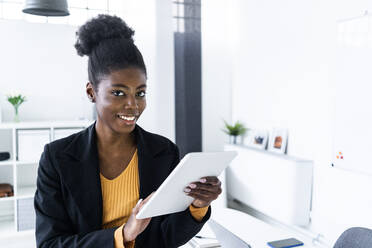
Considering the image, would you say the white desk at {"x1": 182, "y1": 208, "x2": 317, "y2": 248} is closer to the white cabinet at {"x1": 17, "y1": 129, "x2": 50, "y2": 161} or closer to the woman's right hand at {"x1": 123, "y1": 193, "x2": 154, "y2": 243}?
the woman's right hand at {"x1": 123, "y1": 193, "x2": 154, "y2": 243}

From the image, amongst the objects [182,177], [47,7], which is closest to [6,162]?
[47,7]

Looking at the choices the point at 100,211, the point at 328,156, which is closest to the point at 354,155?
the point at 328,156

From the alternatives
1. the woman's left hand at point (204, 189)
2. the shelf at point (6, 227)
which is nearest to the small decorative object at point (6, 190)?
the shelf at point (6, 227)

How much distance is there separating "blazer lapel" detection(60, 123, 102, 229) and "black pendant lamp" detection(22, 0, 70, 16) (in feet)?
5.02

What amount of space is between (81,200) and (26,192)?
2674 millimetres

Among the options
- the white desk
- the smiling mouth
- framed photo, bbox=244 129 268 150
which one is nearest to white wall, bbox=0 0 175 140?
framed photo, bbox=244 129 268 150

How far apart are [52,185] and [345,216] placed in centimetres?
218

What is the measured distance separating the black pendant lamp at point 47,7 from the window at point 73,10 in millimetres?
1299

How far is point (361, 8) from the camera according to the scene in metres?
2.41

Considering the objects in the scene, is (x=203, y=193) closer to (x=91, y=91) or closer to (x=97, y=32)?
(x=91, y=91)

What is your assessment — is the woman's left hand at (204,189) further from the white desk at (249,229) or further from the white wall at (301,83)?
the white wall at (301,83)

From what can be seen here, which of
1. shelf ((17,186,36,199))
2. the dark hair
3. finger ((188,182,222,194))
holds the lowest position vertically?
shelf ((17,186,36,199))

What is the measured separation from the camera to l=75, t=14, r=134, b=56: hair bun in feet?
3.66

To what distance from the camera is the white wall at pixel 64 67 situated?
3.53 metres
